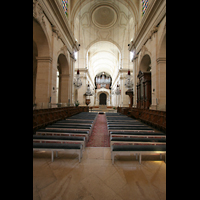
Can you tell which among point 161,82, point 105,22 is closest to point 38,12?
point 161,82

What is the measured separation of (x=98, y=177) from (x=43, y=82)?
645cm

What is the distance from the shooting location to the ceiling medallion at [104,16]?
45.4 feet

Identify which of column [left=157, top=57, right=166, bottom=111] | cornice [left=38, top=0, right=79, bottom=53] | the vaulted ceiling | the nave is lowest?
the nave

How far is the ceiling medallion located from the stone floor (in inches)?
661

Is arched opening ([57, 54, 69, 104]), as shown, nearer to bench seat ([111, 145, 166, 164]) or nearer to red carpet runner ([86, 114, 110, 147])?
red carpet runner ([86, 114, 110, 147])

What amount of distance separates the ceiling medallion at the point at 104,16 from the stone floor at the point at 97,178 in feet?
55.1

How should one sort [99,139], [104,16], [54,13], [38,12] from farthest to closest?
[104,16], [54,13], [38,12], [99,139]

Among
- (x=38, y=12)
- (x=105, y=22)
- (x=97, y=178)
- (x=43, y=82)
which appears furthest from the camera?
(x=105, y=22)

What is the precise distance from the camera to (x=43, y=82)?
6703mm

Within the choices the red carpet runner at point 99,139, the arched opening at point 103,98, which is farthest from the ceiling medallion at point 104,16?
the arched opening at point 103,98

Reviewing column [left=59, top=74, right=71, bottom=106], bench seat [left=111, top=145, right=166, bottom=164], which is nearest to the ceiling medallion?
column [left=59, top=74, right=71, bottom=106]

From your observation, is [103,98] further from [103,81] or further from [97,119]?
[97,119]

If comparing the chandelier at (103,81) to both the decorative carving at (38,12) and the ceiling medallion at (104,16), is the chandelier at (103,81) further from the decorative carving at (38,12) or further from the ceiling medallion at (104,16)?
the decorative carving at (38,12)

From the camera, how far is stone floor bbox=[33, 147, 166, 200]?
133 cm
